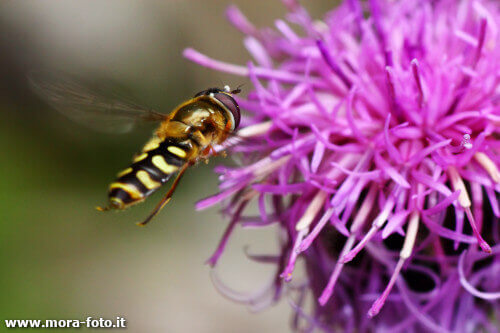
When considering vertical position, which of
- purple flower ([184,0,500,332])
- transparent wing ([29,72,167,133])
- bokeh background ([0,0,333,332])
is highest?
bokeh background ([0,0,333,332])

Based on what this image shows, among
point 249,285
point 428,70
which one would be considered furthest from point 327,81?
point 249,285

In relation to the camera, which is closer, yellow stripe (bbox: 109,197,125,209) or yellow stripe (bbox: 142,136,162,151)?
yellow stripe (bbox: 109,197,125,209)

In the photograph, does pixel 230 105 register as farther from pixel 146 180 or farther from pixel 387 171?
pixel 387 171

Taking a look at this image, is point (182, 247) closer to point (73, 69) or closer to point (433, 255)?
point (73, 69)

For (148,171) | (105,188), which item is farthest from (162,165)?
(105,188)

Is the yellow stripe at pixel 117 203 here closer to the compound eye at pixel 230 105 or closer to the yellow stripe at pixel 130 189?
the yellow stripe at pixel 130 189

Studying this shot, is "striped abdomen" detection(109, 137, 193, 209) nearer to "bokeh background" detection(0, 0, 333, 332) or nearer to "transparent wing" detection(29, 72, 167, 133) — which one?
"transparent wing" detection(29, 72, 167, 133)

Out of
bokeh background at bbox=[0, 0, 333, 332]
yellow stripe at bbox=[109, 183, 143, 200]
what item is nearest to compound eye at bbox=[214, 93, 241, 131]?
yellow stripe at bbox=[109, 183, 143, 200]

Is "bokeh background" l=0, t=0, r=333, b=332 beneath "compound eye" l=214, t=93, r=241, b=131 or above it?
above
